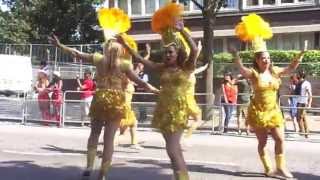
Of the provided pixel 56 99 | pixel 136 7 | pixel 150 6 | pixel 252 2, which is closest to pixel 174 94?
pixel 56 99

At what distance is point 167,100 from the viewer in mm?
7805

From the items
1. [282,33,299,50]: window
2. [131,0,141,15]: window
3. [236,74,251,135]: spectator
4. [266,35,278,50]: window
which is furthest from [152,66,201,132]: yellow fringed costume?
[131,0,141,15]: window

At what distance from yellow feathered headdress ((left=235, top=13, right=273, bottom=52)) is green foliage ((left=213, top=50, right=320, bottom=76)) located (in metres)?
15.7

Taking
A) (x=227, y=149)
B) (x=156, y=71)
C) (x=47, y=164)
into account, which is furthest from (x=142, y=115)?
(x=156, y=71)

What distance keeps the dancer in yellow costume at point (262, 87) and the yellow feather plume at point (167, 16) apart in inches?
64.7

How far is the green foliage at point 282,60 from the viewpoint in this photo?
26.7 metres

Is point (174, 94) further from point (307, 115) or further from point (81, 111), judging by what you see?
point (81, 111)

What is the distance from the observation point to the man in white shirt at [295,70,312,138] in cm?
1642


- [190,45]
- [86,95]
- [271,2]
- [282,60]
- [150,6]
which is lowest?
[86,95]

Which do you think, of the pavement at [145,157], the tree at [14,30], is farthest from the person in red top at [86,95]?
the tree at [14,30]

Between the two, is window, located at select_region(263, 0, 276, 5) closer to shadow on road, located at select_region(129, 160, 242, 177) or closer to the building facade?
the building facade

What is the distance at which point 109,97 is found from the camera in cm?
838

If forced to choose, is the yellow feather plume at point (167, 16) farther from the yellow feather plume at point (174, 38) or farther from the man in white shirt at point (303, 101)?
the man in white shirt at point (303, 101)

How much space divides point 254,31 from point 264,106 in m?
1.08
